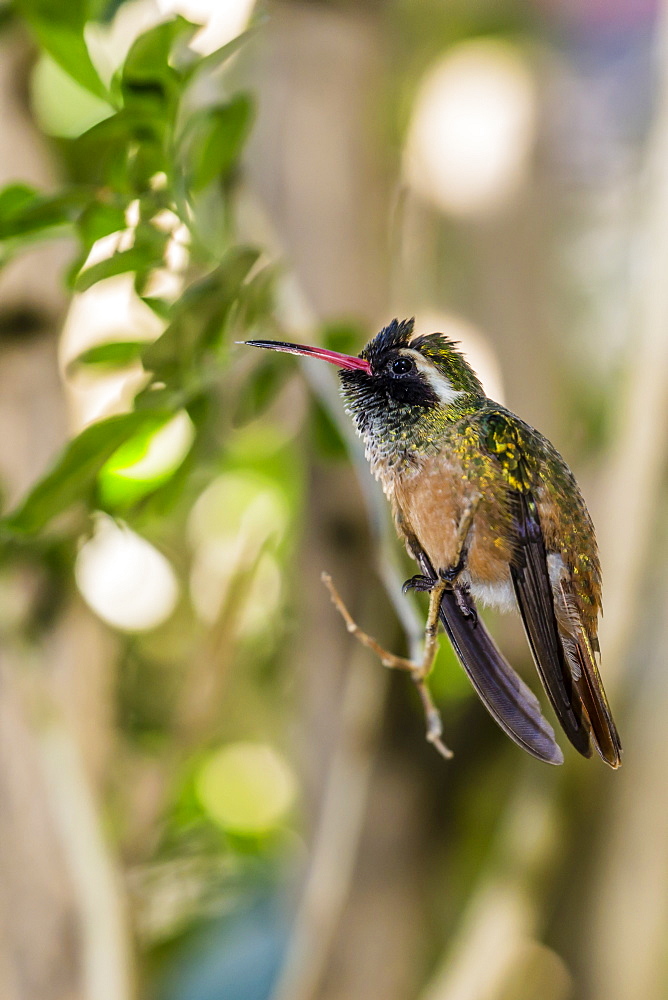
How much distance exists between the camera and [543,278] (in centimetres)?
137

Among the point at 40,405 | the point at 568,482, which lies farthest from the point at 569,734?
the point at 40,405

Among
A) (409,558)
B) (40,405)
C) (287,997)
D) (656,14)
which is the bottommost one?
(287,997)

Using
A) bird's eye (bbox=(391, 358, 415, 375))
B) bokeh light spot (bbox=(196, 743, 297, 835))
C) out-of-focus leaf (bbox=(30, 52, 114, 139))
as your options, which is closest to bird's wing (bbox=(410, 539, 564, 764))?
bird's eye (bbox=(391, 358, 415, 375))

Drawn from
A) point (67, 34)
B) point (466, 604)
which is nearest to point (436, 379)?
point (466, 604)

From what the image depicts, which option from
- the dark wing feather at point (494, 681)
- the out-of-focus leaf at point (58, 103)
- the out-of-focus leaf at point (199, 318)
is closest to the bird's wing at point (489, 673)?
A: the dark wing feather at point (494, 681)

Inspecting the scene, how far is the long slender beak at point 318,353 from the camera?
394mm

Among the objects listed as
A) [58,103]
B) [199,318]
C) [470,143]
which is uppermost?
[470,143]

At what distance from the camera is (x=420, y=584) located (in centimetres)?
50

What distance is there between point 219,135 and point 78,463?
0.34 m

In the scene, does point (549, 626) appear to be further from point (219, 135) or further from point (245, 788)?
point (245, 788)

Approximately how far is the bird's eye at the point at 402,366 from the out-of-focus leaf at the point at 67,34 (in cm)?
50

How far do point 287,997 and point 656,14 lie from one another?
216 cm

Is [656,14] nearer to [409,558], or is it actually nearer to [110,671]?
[110,671]

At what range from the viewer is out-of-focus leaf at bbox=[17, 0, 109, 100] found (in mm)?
759
